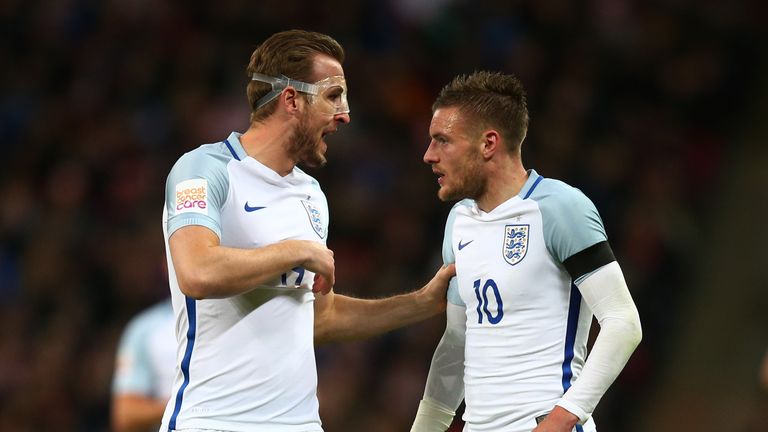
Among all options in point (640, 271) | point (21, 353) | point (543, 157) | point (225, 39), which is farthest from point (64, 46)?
point (640, 271)

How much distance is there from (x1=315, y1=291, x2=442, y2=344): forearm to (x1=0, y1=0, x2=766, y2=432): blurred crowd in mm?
4197

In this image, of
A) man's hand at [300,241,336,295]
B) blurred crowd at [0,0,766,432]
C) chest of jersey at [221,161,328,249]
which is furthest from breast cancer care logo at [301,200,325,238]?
blurred crowd at [0,0,766,432]

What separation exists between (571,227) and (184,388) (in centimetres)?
170

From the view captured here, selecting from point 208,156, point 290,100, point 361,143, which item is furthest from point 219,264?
point 361,143

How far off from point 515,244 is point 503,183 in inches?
12.5

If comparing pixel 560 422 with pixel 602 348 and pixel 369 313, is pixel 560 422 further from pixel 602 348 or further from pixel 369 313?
pixel 369 313

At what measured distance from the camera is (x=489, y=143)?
5262 mm

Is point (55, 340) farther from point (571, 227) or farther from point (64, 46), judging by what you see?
point (571, 227)

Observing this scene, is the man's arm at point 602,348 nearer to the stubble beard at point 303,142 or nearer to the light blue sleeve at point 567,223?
the light blue sleeve at point 567,223

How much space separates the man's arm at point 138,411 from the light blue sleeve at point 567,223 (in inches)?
110

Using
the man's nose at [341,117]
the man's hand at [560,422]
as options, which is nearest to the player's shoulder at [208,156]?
the man's nose at [341,117]

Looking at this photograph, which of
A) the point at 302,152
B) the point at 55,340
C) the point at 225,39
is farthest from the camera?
the point at 225,39

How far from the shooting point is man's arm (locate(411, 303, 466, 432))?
5570 mm

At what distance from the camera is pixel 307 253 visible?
4828 mm
